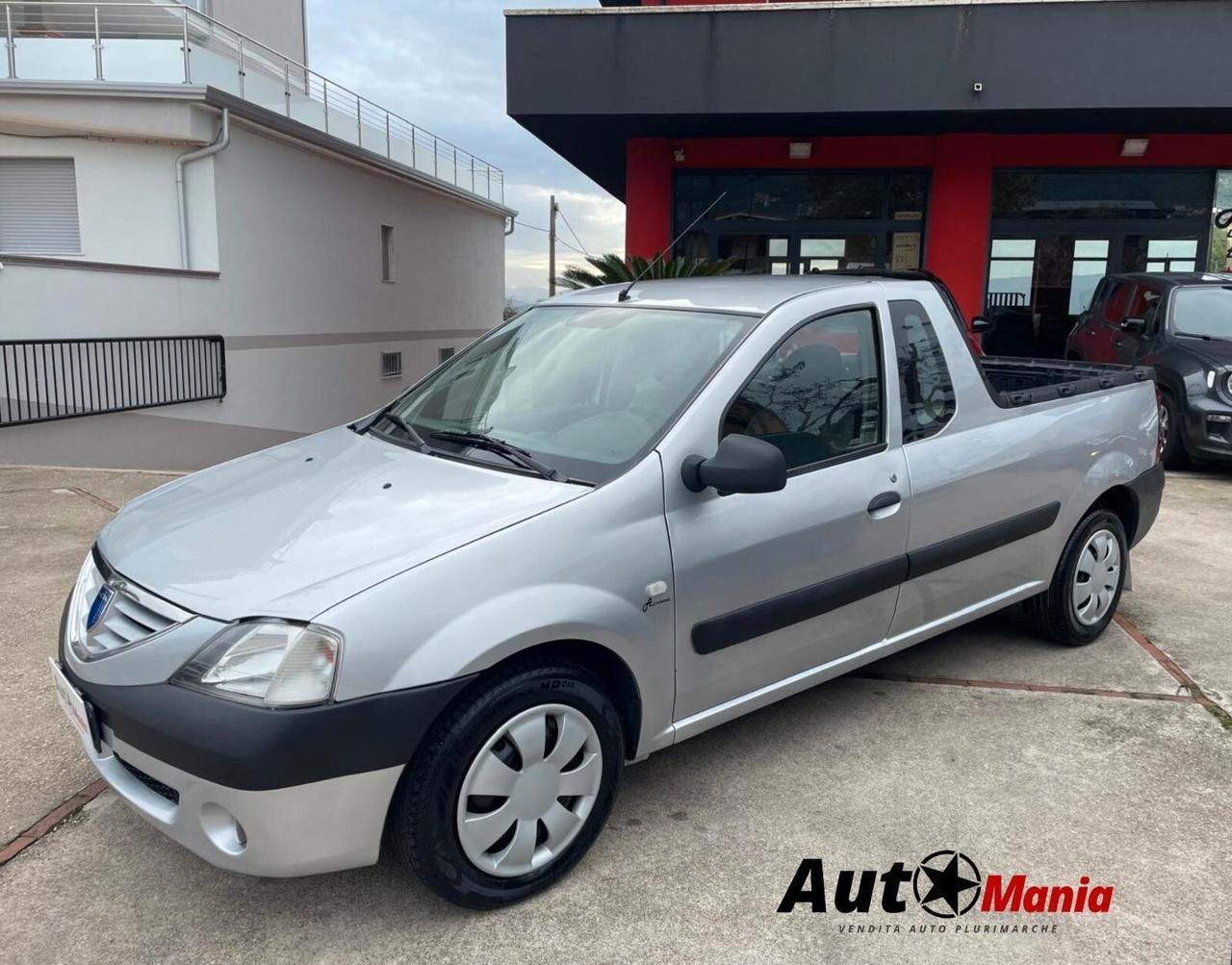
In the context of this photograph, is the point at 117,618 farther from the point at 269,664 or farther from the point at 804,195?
the point at 804,195

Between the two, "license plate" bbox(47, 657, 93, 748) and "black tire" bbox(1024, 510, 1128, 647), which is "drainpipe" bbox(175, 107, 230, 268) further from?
"black tire" bbox(1024, 510, 1128, 647)

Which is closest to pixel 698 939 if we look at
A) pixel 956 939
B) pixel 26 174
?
pixel 956 939

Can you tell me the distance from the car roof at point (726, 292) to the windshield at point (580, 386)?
6cm

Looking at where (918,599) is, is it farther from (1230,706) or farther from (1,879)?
(1,879)

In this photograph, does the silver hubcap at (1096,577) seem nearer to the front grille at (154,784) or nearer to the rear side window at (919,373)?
the rear side window at (919,373)

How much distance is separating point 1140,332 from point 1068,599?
6065mm

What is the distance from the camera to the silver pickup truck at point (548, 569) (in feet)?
7.47

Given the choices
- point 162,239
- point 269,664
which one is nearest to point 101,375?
point 162,239

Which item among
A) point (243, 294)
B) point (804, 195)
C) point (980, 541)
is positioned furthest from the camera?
point (243, 294)

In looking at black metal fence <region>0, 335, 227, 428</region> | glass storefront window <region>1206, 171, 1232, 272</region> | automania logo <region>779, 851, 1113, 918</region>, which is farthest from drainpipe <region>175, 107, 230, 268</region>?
automania logo <region>779, 851, 1113, 918</region>

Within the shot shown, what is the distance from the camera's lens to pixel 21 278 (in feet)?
37.7

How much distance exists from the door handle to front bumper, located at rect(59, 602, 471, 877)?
160 cm

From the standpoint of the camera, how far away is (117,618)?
2572 mm

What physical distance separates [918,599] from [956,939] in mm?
1339
